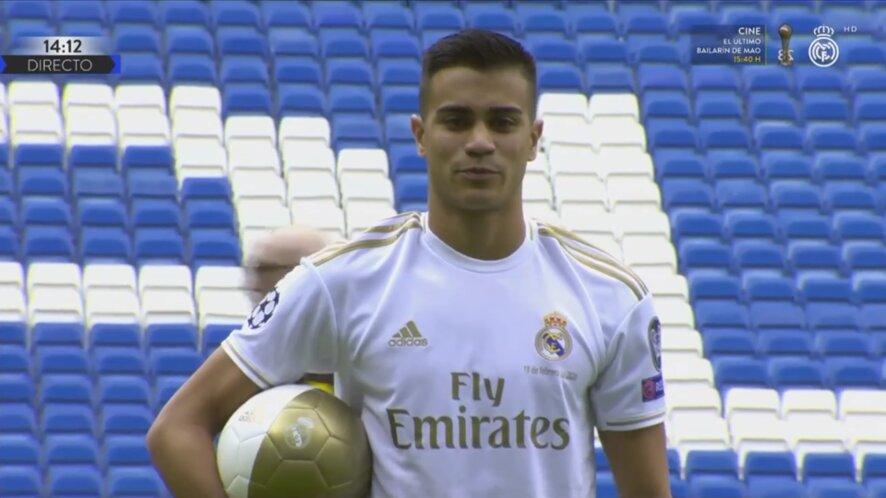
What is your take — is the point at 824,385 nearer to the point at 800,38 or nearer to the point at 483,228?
the point at 800,38

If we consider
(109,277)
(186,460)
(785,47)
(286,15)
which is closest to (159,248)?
(109,277)

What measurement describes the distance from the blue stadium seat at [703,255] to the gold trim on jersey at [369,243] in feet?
26.8

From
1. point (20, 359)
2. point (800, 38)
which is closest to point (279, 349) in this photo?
point (20, 359)

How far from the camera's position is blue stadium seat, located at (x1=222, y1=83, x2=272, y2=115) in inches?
456

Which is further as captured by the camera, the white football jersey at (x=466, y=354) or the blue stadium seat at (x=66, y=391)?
the blue stadium seat at (x=66, y=391)

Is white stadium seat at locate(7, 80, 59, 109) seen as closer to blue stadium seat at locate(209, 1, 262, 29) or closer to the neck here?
blue stadium seat at locate(209, 1, 262, 29)

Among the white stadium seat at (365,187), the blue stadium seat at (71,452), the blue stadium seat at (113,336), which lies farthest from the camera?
the white stadium seat at (365,187)

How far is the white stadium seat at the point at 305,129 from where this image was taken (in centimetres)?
1144

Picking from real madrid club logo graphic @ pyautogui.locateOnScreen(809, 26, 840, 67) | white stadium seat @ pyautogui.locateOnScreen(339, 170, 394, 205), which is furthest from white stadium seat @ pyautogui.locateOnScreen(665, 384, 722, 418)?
real madrid club logo graphic @ pyautogui.locateOnScreen(809, 26, 840, 67)

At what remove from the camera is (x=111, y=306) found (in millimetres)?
9977

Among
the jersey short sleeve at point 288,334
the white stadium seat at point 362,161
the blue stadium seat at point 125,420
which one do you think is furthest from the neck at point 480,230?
the white stadium seat at point 362,161

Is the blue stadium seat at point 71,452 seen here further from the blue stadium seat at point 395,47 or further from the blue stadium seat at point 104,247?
the blue stadium seat at point 395,47

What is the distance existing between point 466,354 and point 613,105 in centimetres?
964

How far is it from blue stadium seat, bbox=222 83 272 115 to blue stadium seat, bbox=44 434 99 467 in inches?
133
